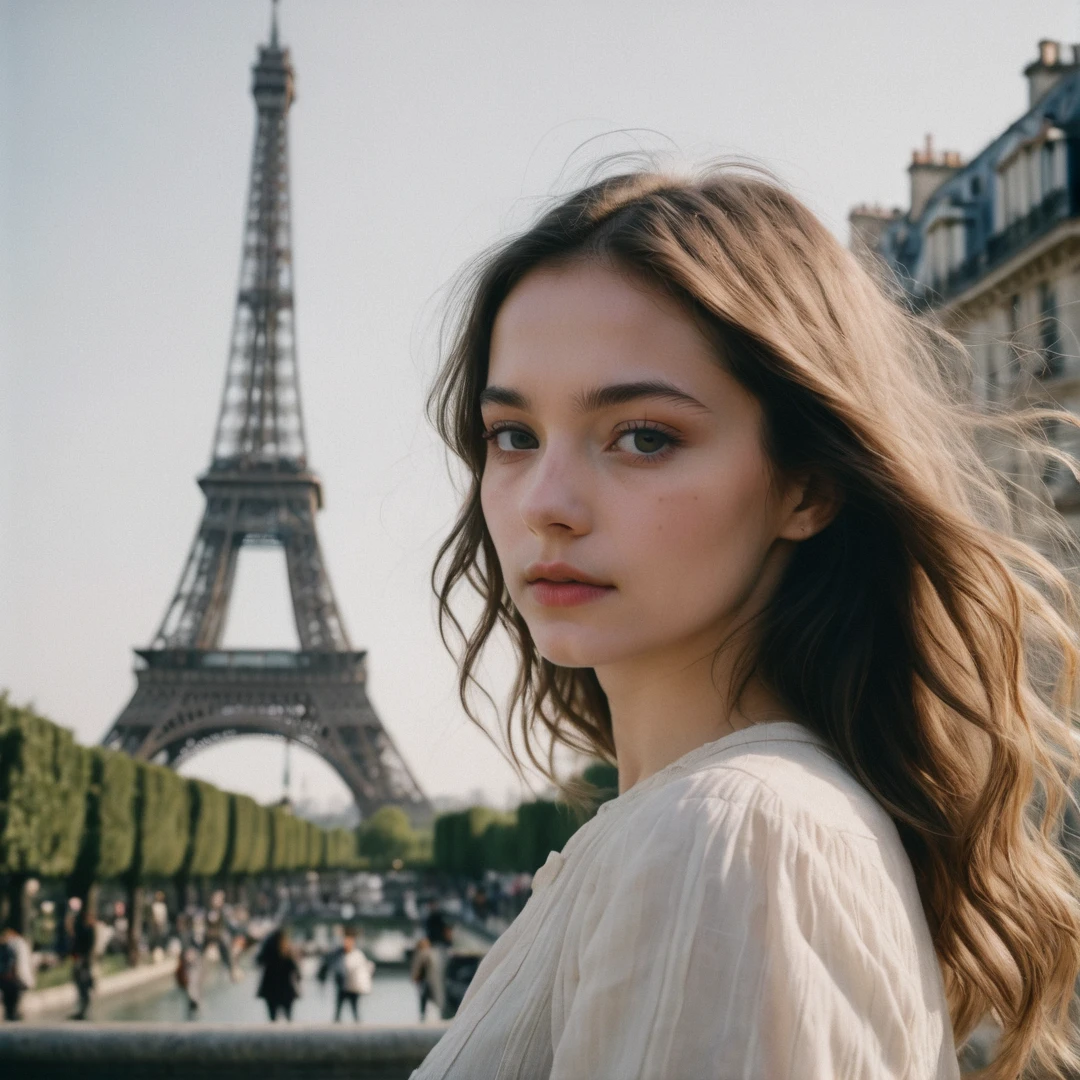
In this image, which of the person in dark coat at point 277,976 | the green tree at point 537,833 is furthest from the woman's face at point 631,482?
the green tree at point 537,833

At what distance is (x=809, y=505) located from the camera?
158cm

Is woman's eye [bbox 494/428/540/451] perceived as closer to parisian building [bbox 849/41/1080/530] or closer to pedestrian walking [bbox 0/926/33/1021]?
pedestrian walking [bbox 0/926/33/1021]

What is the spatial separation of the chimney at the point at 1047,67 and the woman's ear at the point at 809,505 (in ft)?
81.8

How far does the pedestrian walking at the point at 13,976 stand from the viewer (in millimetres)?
Answer: 14727

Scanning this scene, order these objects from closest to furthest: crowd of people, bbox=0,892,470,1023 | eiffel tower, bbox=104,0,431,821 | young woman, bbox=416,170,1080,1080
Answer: young woman, bbox=416,170,1080,1080 < crowd of people, bbox=0,892,470,1023 < eiffel tower, bbox=104,0,431,821

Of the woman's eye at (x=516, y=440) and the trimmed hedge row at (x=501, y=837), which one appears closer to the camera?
the woman's eye at (x=516, y=440)

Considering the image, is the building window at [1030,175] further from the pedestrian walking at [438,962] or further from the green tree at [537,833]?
the pedestrian walking at [438,962]

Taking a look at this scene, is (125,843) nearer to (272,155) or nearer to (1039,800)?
(1039,800)

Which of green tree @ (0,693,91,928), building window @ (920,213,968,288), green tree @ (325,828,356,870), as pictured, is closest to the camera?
green tree @ (0,693,91,928)

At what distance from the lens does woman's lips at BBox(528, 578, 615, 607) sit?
1467 millimetres

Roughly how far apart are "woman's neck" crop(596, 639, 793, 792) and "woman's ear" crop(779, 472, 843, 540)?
160mm

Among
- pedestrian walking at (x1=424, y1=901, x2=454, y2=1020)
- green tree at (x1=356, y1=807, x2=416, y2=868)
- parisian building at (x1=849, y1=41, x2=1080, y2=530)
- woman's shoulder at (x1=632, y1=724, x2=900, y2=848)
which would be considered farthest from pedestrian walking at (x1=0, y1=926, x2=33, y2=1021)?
green tree at (x1=356, y1=807, x2=416, y2=868)

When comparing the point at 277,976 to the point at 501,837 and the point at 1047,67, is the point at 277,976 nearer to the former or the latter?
the point at 1047,67

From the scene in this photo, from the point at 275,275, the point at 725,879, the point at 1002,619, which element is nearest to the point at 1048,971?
the point at 1002,619
